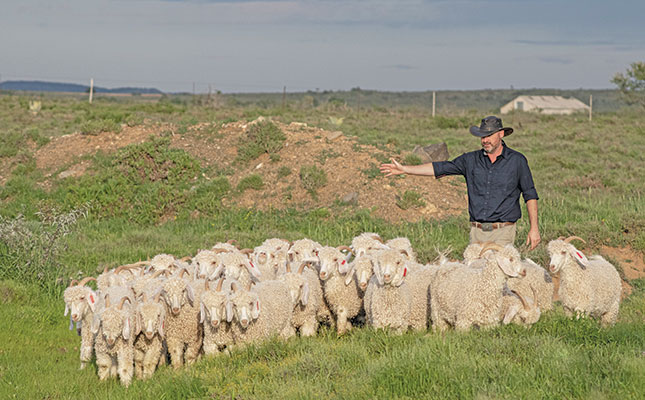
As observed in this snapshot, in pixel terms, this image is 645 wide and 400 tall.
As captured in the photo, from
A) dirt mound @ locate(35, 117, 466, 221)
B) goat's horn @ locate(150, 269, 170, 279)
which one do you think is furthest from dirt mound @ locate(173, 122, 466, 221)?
goat's horn @ locate(150, 269, 170, 279)

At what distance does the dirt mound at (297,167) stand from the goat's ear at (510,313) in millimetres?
7979

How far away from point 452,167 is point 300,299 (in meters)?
2.56

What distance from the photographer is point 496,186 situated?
8.31 meters

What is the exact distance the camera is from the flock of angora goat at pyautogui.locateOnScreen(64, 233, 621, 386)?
23.8ft

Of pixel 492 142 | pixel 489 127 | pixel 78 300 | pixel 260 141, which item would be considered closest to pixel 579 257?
pixel 492 142

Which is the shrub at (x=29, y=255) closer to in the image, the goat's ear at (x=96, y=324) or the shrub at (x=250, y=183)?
the goat's ear at (x=96, y=324)

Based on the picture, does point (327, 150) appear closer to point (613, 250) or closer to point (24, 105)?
point (613, 250)

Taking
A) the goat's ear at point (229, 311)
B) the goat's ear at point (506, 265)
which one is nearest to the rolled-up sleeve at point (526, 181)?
the goat's ear at point (506, 265)

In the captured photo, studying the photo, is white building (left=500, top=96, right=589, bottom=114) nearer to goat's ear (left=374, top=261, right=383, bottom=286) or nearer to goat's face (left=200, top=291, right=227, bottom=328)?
goat's ear (left=374, top=261, right=383, bottom=286)

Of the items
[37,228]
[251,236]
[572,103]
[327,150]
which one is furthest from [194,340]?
[572,103]

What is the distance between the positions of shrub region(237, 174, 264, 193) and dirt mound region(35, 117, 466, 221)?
0.12 m

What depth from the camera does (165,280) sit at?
7.66 meters

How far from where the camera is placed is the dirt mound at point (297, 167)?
1670 cm

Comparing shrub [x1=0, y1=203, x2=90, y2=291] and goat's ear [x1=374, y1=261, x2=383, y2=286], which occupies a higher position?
goat's ear [x1=374, y1=261, x2=383, y2=286]
